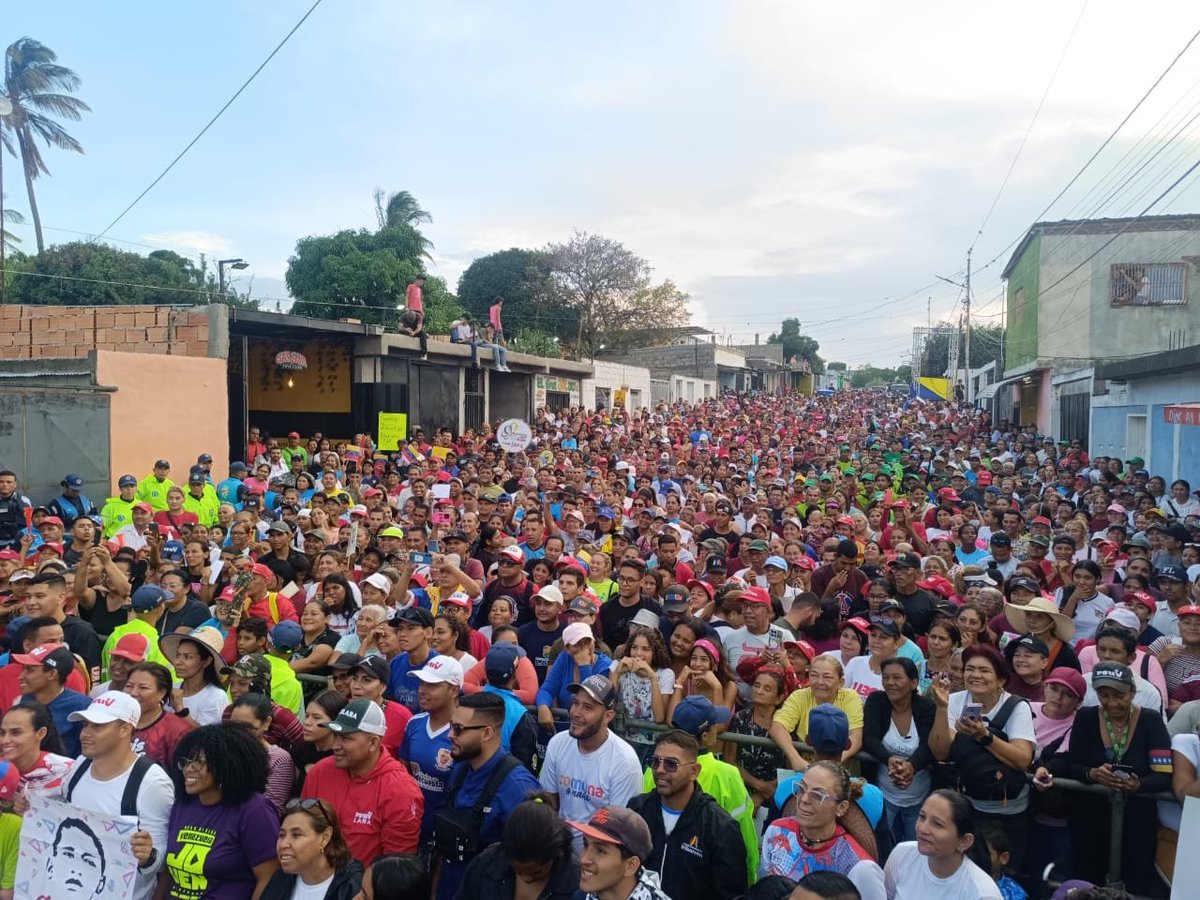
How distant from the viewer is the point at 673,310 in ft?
176

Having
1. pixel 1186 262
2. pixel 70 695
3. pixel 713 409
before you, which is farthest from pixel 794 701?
pixel 713 409

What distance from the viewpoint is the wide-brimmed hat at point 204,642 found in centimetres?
502

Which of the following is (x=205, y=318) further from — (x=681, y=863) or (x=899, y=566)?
(x=681, y=863)

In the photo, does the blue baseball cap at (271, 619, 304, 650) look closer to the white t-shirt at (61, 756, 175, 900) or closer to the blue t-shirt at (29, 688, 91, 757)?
the blue t-shirt at (29, 688, 91, 757)

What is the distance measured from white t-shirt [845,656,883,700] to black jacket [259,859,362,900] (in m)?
2.97

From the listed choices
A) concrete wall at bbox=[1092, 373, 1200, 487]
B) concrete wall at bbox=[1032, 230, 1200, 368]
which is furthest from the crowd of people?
concrete wall at bbox=[1032, 230, 1200, 368]

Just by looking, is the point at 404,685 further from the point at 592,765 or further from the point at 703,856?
the point at 703,856

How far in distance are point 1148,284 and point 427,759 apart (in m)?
31.6

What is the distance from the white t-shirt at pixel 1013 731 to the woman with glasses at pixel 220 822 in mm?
3135

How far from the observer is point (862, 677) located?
542 cm

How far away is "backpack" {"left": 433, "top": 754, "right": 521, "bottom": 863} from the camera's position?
4039 millimetres

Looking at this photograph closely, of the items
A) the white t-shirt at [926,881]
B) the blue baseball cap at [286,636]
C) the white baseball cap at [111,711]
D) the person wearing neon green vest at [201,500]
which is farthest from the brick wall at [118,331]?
the white t-shirt at [926,881]

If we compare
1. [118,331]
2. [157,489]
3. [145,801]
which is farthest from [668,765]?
[118,331]

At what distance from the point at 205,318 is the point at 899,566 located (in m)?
13.4
